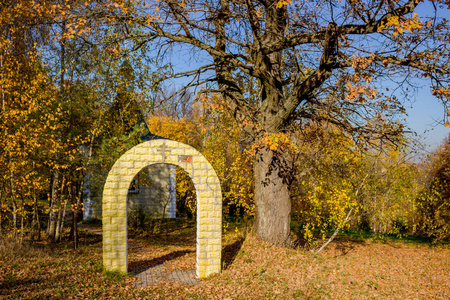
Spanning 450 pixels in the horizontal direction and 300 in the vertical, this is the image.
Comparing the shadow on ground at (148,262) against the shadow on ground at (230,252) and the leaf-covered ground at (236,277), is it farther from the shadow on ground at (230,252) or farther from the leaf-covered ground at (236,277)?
the shadow on ground at (230,252)

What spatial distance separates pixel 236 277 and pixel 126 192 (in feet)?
10.7

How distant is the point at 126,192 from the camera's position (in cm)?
754

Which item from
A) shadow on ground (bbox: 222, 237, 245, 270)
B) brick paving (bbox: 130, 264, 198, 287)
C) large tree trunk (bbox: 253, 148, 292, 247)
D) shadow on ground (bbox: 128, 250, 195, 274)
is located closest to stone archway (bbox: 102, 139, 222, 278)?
brick paving (bbox: 130, 264, 198, 287)

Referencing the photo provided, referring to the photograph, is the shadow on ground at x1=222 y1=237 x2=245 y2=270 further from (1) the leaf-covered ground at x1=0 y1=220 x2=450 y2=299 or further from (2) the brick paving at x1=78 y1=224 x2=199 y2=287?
(2) the brick paving at x1=78 y1=224 x2=199 y2=287

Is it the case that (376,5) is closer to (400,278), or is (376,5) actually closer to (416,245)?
(400,278)

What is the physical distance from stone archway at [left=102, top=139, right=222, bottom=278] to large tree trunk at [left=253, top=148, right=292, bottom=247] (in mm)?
1702

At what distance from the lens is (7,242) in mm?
8617

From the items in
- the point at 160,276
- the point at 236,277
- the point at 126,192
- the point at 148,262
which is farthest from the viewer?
the point at 148,262

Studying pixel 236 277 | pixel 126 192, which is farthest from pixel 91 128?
pixel 236 277

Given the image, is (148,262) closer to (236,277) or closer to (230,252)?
(230,252)

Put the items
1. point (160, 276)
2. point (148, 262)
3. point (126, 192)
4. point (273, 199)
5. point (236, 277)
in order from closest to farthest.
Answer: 1. point (236, 277)
2. point (126, 192)
3. point (160, 276)
4. point (273, 199)
5. point (148, 262)

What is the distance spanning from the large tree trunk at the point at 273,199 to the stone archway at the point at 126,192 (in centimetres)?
170

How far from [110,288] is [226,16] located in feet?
24.0

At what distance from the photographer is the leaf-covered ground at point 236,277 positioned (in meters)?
6.47
